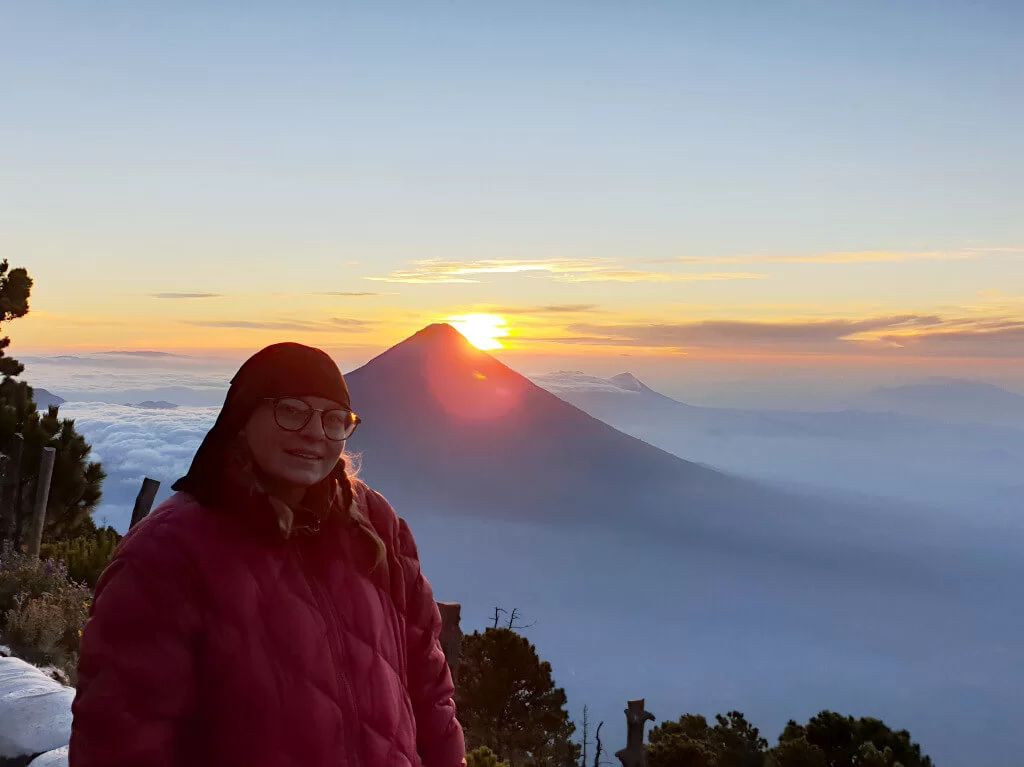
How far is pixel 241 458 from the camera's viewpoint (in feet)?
7.81

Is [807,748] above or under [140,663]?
under

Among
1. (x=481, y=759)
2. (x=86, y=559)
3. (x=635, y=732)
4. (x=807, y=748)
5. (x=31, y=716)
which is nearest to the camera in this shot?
(x=31, y=716)

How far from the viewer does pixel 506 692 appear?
2372 cm

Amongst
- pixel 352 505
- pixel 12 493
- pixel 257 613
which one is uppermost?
pixel 352 505

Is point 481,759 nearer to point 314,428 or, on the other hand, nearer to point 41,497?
point 314,428

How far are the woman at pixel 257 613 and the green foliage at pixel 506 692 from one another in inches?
841

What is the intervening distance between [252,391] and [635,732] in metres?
17.3

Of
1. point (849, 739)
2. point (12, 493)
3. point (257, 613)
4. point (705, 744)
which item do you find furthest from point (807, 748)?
point (257, 613)

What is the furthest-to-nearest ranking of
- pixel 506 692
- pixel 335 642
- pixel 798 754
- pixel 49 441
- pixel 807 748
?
pixel 807 748 → pixel 798 754 → pixel 506 692 → pixel 49 441 → pixel 335 642

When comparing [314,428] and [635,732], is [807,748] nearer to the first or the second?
[635,732]

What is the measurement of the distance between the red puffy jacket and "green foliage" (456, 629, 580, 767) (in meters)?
21.4

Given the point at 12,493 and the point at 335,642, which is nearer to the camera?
the point at 335,642

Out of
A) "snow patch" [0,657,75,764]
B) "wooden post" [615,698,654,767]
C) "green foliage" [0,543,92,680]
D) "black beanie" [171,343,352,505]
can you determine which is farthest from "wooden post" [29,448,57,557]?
"black beanie" [171,343,352,505]

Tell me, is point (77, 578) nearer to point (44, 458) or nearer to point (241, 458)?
point (44, 458)
